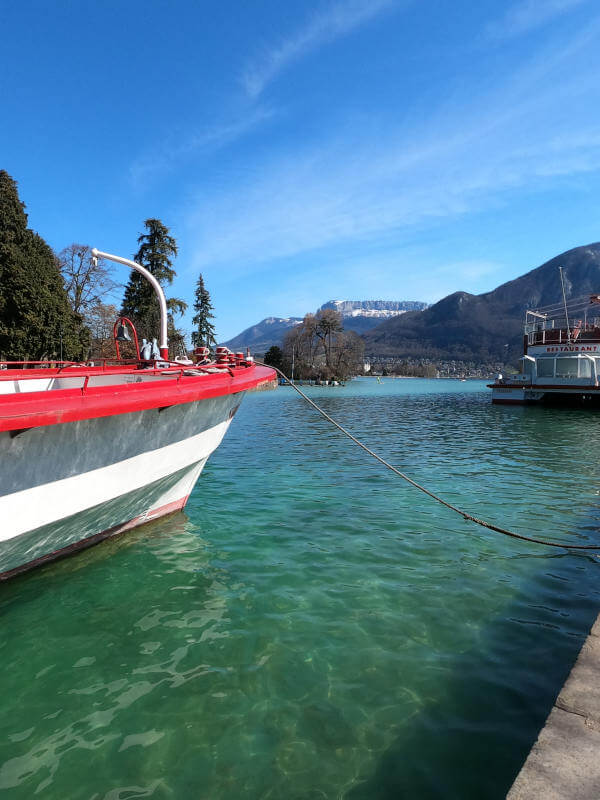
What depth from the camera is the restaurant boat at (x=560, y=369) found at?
3972 centimetres

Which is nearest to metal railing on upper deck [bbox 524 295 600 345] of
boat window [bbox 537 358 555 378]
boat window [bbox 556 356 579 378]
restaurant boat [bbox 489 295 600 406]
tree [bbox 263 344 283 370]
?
restaurant boat [bbox 489 295 600 406]

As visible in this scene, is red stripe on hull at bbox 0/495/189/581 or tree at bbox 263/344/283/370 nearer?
red stripe on hull at bbox 0/495/189/581

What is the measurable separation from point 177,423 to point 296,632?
3561 mm

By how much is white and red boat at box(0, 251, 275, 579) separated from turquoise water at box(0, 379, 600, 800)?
2.10 feet

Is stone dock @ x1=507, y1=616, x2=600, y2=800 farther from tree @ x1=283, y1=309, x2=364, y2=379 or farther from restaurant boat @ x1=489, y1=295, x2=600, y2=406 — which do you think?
tree @ x1=283, y1=309, x2=364, y2=379

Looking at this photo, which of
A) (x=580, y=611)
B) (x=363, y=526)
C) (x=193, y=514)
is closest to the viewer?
(x=580, y=611)

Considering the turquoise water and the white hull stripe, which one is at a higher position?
the white hull stripe

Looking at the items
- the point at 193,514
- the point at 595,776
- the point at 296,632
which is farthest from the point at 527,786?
the point at 193,514

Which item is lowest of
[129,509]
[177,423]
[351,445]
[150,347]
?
[351,445]

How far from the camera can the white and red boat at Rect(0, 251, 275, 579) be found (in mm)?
4617

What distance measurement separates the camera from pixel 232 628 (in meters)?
4.79

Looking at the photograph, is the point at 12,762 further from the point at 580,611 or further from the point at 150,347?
the point at 150,347

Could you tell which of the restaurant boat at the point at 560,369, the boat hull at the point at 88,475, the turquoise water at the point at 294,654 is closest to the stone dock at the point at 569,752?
the turquoise water at the point at 294,654

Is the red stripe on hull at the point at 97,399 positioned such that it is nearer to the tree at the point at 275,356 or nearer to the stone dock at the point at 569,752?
the stone dock at the point at 569,752
